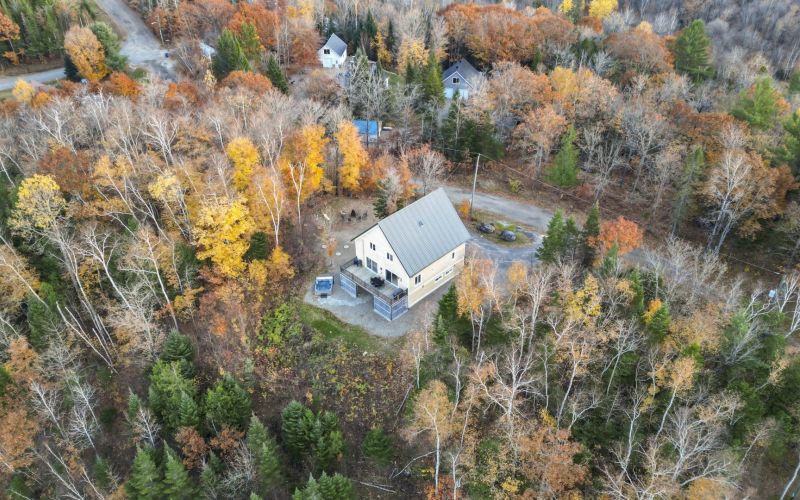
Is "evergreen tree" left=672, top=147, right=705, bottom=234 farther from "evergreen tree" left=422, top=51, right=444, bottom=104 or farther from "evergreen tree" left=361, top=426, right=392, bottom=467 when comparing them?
"evergreen tree" left=361, top=426, right=392, bottom=467

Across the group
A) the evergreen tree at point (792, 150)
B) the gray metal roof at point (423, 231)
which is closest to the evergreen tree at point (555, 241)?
the gray metal roof at point (423, 231)

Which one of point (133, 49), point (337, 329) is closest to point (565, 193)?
point (337, 329)

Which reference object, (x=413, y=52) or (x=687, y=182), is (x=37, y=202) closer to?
(x=413, y=52)

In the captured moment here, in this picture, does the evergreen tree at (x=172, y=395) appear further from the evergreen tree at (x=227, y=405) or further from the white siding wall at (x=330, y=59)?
the white siding wall at (x=330, y=59)

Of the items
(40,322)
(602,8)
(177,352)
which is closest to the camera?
(177,352)

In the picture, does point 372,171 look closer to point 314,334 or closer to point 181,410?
point 314,334
